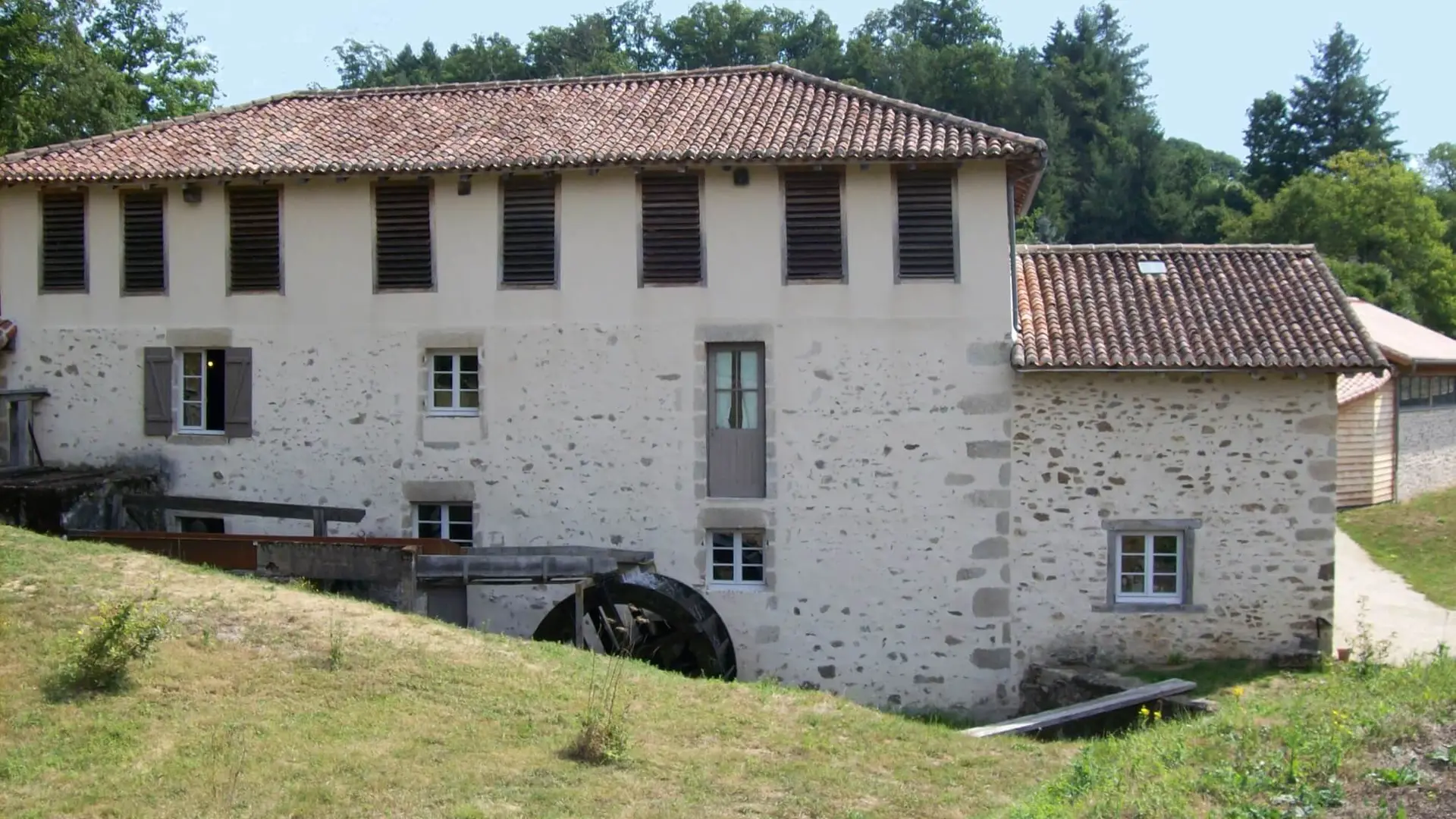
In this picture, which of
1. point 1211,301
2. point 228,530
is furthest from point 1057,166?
point 228,530

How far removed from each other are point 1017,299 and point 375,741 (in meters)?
9.57

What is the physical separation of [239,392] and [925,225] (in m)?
8.80

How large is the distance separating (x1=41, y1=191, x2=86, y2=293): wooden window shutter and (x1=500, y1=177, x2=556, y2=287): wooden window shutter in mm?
5684

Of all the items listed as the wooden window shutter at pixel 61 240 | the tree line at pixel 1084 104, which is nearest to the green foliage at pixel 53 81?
the tree line at pixel 1084 104

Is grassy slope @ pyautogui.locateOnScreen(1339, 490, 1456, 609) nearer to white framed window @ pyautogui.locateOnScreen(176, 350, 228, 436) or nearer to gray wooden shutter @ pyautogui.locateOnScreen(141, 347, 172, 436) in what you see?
white framed window @ pyautogui.locateOnScreen(176, 350, 228, 436)

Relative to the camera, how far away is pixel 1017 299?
15672 mm

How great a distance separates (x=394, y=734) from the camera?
9500 mm

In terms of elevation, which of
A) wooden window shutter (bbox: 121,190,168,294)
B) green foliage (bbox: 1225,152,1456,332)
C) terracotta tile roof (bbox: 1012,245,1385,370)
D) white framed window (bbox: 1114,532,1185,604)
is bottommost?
white framed window (bbox: 1114,532,1185,604)

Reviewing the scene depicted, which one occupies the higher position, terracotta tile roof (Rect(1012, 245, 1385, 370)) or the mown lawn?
terracotta tile roof (Rect(1012, 245, 1385, 370))

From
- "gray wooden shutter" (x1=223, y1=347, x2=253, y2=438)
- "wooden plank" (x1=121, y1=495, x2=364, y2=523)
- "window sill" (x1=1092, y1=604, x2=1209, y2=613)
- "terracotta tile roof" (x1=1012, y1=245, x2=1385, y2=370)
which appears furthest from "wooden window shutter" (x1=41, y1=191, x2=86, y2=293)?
"window sill" (x1=1092, y1=604, x2=1209, y2=613)

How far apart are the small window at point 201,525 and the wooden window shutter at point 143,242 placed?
294 cm

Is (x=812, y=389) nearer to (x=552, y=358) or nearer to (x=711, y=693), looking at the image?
(x=552, y=358)

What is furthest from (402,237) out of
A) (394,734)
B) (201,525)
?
(394,734)

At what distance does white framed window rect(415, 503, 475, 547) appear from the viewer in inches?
627
